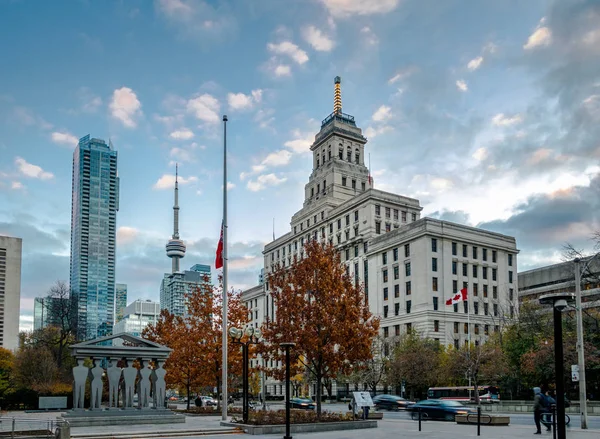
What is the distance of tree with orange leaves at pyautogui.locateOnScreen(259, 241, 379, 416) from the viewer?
3469 cm

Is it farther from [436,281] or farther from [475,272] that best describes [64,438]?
[475,272]

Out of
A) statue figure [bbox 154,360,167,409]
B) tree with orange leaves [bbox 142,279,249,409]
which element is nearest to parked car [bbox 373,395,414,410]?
tree with orange leaves [bbox 142,279,249,409]

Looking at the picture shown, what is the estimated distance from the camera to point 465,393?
6372 cm

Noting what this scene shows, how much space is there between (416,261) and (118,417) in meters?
64.8

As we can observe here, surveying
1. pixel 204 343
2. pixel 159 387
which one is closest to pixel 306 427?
pixel 159 387

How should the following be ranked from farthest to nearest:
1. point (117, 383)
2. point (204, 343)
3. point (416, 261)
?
point (416, 261) < point (204, 343) < point (117, 383)

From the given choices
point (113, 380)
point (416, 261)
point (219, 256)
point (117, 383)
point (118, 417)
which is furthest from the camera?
point (416, 261)

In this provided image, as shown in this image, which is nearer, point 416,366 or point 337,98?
point 416,366

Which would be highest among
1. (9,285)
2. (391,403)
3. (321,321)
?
(9,285)

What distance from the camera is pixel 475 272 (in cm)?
9656

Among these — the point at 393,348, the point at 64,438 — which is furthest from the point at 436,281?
the point at 64,438

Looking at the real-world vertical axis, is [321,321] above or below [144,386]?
above

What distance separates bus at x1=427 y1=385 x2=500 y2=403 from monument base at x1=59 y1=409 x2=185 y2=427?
36.5m

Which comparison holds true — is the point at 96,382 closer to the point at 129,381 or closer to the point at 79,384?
the point at 79,384
